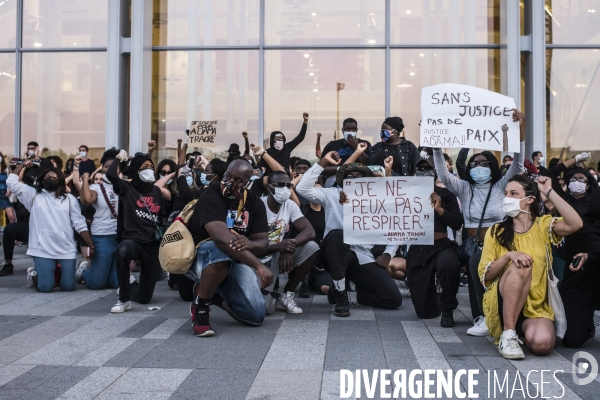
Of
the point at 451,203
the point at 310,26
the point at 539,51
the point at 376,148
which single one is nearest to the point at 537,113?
the point at 539,51

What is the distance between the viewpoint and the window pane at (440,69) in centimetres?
1512

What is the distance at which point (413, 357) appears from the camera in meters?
5.41

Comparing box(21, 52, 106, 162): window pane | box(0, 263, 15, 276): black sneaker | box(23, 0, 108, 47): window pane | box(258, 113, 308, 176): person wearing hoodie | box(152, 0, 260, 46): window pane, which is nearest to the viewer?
box(0, 263, 15, 276): black sneaker

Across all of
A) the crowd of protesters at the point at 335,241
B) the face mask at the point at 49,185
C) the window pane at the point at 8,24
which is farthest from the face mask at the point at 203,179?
the window pane at the point at 8,24

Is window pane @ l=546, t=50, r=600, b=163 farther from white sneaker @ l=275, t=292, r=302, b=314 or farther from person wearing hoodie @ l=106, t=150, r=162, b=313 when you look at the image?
person wearing hoodie @ l=106, t=150, r=162, b=313

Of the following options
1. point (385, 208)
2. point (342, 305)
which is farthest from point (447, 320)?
point (385, 208)

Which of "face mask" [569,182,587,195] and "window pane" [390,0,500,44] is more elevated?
"window pane" [390,0,500,44]

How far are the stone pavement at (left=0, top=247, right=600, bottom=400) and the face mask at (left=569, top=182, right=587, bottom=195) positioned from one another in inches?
73.6

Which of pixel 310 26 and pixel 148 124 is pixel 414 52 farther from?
pixel 148 124

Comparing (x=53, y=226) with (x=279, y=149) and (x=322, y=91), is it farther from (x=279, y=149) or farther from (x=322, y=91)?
(x=322, y=91)

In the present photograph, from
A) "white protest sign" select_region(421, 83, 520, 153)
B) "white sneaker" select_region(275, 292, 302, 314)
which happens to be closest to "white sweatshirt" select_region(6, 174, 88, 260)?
"white sneaker" select_region(275, 292, 302, 314)

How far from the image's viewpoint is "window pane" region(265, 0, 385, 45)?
15273 mm

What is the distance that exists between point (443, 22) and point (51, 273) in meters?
10.0

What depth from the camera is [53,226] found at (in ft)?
Answer: 29.8
